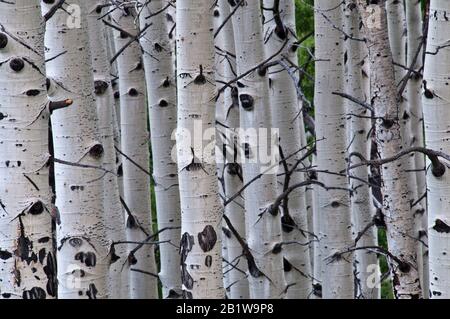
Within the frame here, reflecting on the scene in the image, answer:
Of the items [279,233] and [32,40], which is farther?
[279,233]

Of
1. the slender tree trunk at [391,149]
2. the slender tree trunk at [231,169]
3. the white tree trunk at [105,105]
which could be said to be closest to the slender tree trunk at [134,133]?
the slender tree trunk at [231,169]

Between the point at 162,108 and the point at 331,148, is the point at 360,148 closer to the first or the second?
the point at 331,148

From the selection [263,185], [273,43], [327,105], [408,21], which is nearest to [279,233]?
[263,185]

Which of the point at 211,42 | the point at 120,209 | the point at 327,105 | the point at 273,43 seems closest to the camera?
the point at 211,42

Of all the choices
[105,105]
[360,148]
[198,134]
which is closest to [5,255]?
[198,134]

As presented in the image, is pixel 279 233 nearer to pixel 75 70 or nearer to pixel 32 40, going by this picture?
pixel 75 70

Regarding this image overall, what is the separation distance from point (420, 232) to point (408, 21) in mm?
1940

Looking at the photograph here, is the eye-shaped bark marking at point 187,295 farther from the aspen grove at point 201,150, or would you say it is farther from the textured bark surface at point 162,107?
the textured bark surface at point 162,107

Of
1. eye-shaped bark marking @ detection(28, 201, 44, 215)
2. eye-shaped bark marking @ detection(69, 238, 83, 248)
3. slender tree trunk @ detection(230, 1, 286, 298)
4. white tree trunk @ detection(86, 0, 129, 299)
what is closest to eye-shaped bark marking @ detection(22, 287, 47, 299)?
eye-shaped bark marking @ detection(28, 201, 44, 215)

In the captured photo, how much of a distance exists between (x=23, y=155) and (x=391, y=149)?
1.56 m

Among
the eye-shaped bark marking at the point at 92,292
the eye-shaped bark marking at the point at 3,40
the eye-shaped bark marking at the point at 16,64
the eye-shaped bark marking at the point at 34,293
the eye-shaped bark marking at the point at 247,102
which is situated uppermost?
the eye-shaped bark marking at the point at 247,102

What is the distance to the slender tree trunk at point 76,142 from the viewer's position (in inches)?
135

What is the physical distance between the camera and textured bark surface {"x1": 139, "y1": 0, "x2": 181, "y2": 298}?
5.67m

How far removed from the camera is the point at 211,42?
11.1 feet
